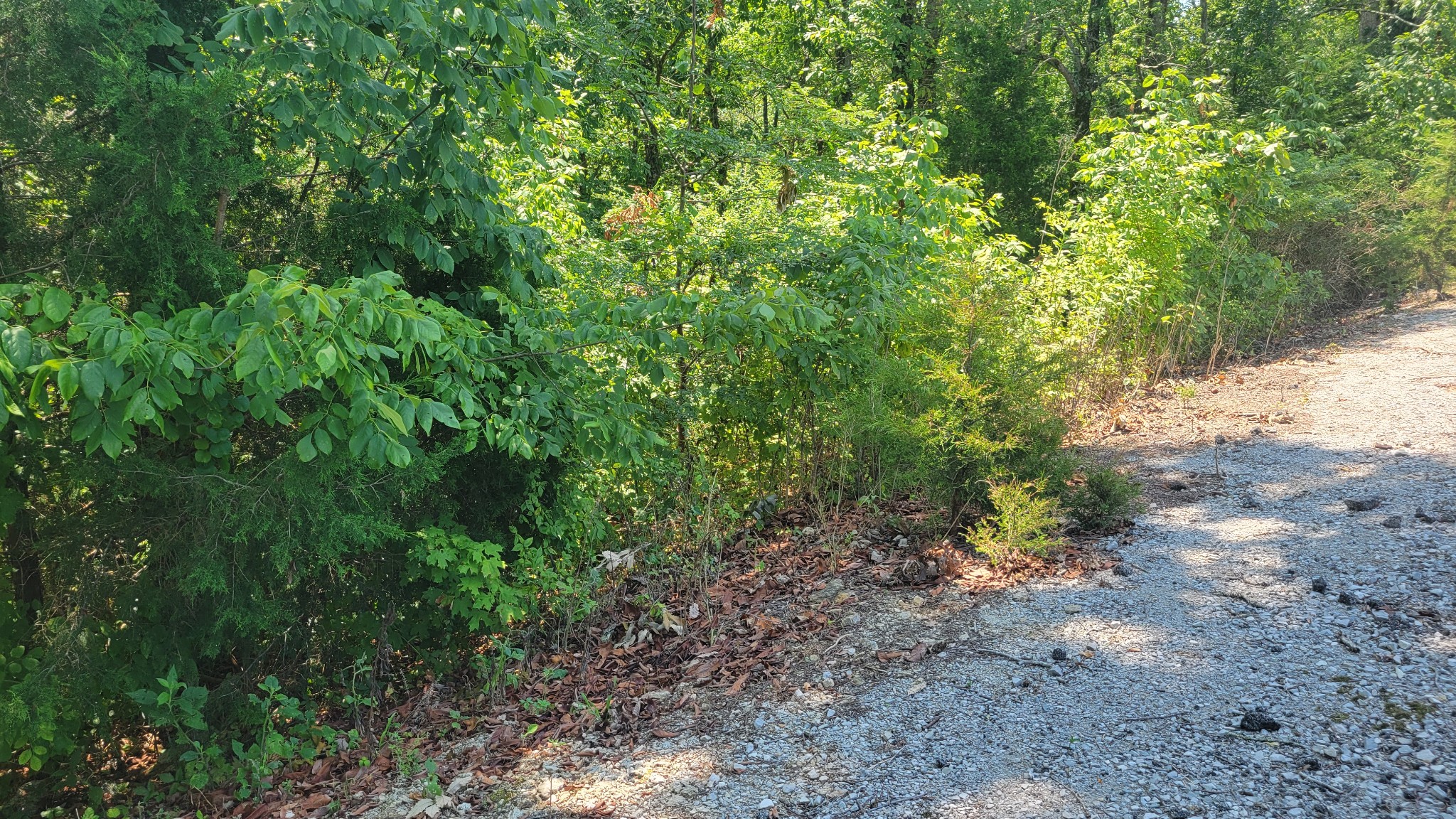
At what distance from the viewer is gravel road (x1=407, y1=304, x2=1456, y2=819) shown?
2.82 meters

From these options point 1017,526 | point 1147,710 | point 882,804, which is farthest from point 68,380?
point 1017,526

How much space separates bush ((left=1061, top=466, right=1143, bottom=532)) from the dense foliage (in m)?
0.03

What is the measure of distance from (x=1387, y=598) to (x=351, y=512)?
14.5ft

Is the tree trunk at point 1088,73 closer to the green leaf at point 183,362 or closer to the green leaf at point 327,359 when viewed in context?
the green leaf at point 327,359

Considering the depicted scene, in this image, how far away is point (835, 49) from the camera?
14.0 metres

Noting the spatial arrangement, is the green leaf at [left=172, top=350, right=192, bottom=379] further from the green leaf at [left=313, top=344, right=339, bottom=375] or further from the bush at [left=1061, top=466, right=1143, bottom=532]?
the bush at [left=1061, top=466, right=1143, bottom=532]

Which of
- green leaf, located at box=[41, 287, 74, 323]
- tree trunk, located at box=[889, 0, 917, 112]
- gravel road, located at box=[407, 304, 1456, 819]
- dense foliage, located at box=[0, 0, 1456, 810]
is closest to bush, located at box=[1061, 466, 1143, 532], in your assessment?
dense foliage, located at box=[0, 0, 1456, 810]

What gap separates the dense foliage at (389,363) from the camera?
304 cm

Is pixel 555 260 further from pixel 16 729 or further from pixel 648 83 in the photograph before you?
pixel 648 83

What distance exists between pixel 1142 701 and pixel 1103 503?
1.93 meters

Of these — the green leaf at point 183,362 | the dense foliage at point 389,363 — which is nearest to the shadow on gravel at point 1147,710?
the dense foliage at point 389,363

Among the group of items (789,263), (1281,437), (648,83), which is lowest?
(1281,437)

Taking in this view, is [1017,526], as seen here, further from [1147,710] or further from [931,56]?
[931,56]

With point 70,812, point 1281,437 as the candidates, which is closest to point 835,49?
point 1281,437
